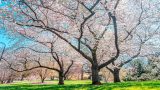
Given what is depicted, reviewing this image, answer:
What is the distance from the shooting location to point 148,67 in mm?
53594

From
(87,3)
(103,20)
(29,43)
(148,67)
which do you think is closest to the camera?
(87,3)

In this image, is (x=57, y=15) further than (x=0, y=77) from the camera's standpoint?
No

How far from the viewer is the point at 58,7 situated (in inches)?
1025

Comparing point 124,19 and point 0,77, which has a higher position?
point 124,19

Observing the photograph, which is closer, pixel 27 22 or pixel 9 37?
pixel 27 22

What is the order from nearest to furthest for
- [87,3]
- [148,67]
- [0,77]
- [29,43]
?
[87,3], [29,43], [148,67], [0,77]

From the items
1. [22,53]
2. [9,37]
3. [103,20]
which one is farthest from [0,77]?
[103,20]

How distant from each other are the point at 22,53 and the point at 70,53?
22.3 feet

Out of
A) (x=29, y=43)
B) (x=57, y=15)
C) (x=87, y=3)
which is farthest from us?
(x=29, y=43)

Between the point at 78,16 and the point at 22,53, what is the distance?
18534 mm

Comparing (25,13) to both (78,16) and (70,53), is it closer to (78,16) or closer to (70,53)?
(78,16)

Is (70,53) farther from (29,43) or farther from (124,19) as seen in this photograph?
(124,19)

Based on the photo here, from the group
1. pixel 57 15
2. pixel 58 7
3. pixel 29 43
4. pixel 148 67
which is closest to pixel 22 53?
pixel 29 43

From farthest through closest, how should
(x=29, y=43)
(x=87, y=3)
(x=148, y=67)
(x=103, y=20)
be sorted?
(x=148, y=67), (x=29, y=43), (x=103, y=20), (x=87, y=3)
